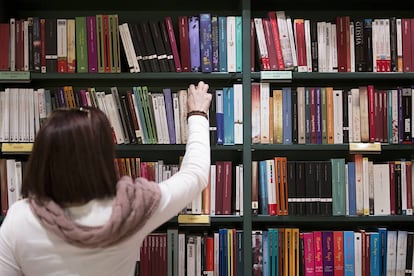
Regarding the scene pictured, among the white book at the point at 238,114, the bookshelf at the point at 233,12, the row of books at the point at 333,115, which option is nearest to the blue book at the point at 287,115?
the row of books at the point at 333,115

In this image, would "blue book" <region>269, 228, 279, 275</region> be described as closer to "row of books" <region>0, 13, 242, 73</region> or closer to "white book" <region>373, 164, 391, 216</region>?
"white book" <region>373, 164, 391, 216</region>

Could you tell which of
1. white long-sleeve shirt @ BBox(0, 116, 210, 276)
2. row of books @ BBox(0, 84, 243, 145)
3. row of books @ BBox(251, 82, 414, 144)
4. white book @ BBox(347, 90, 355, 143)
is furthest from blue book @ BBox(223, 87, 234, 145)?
white long-sleeve shirt @ BBox(0, 116, 210, 276)

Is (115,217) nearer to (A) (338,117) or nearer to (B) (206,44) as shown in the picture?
(B) (206,44)

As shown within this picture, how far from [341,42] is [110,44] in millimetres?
1079

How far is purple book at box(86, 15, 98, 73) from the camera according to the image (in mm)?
2338

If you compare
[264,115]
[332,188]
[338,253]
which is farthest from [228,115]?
[338,253]

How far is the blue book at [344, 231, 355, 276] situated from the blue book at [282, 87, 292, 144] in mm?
511

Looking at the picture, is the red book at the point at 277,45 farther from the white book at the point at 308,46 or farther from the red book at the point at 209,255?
the red book at the point at 209,255

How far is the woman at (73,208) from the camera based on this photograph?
1.10 m

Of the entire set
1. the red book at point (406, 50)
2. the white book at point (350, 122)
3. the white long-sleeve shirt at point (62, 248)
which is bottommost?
the white long-sleeve shirt at point (62, 248)

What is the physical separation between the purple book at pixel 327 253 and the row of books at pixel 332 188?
0.11m

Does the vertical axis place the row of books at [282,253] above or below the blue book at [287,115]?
below

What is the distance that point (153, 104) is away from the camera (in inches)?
91.8

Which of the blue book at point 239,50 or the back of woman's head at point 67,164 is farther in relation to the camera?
the blue book at point 239,50
